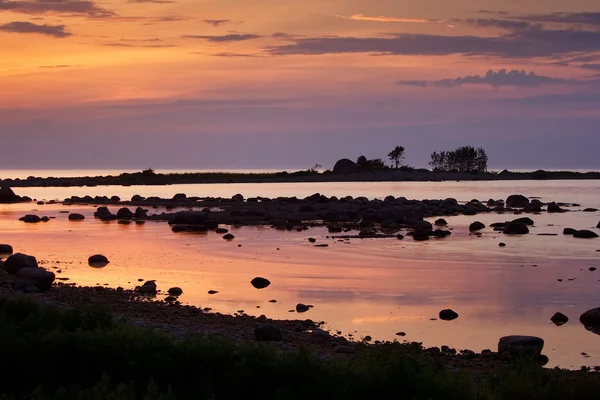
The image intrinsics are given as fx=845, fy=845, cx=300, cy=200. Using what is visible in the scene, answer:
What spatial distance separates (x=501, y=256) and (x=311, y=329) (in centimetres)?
1856

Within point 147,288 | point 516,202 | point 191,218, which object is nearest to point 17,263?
point 147,288

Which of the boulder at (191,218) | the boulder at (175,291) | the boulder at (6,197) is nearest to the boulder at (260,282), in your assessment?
the boulder at (175,291)

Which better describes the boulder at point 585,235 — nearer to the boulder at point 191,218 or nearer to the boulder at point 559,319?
the boulder at point 191,218

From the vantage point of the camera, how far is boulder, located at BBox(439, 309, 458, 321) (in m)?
22.6

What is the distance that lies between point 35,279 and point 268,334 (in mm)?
9268

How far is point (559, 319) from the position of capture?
22.4m

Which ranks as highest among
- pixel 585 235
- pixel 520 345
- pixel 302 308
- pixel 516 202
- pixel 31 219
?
pixel 516 202

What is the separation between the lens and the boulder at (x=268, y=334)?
18.9m

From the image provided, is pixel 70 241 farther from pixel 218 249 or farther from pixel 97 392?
pixel 97 392

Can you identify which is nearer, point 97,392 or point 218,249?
point 97,392

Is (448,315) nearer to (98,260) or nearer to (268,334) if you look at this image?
(268,334)

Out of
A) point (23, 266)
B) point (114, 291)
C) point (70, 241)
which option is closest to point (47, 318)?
point (114, 291)

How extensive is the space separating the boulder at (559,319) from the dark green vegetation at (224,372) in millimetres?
8689

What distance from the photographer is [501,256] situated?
36938 millimetres
